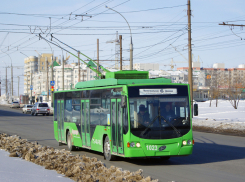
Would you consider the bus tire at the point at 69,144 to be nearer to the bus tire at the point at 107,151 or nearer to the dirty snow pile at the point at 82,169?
the bus tire at the point at 107,151

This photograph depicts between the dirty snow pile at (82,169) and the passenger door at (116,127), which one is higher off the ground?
the passenger door at (116,127)

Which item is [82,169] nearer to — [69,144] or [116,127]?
[116,127]

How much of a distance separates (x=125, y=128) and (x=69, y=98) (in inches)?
197

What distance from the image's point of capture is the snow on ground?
7949 millimetres

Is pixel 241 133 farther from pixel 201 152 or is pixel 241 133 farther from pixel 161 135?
pixel 161 135

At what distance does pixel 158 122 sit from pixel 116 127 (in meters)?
1.25

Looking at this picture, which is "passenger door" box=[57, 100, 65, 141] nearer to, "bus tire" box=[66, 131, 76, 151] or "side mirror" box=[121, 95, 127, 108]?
"bus tire" box=[66, 131, 76, 151]

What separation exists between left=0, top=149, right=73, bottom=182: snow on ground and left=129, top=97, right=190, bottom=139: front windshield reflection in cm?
287

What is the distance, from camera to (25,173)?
8656 mm

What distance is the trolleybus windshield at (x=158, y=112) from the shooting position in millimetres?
11062

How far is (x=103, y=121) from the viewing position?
41.1 ft

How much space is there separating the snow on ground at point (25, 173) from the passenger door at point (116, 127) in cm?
241

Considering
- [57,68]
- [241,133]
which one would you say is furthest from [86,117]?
[57,68]

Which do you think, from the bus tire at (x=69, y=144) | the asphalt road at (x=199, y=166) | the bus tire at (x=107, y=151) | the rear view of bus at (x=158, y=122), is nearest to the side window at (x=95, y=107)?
the bus tire at (x=107, y=151)
